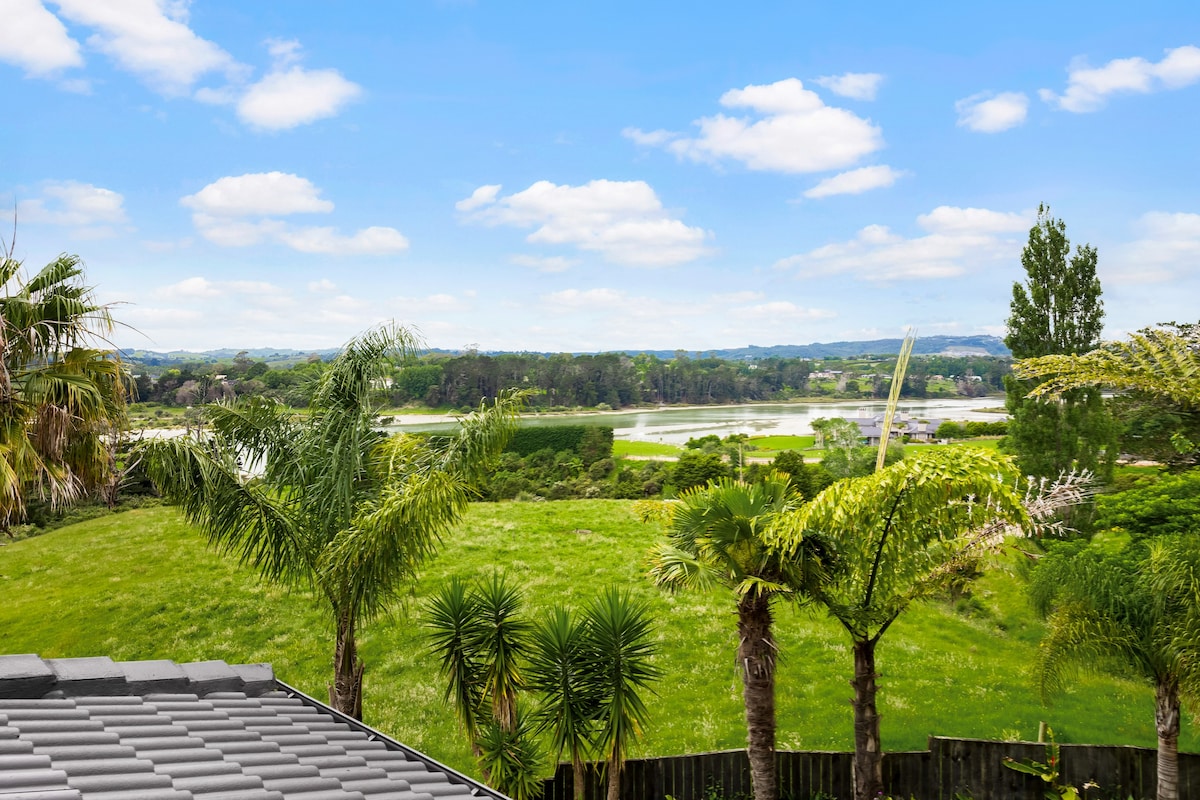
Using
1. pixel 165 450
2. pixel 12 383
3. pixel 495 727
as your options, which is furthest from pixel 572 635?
pixel 12 383

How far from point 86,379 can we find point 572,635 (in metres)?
6.42

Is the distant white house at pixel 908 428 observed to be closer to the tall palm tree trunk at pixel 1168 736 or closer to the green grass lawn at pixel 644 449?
the green grass lawn at pixel 644 449

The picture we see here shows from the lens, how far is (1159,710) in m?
8.09

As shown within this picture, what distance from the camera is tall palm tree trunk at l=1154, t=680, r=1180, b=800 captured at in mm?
7930

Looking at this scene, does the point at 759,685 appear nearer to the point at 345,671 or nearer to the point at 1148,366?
the point at 345,671

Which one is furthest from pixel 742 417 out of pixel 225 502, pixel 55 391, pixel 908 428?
pixel 55 391

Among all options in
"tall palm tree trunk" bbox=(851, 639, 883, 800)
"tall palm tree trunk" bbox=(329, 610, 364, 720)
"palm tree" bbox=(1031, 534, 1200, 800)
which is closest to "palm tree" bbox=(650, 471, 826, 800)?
"tall palm tree trunk" bbox=(851, 639, 883, 800)

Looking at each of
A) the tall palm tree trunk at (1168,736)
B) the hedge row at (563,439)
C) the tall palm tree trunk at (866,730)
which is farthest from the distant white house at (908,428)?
the tall palm tree trunk at (866,730)

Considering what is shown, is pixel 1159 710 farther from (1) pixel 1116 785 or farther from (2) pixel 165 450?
(2) pixel 165 450

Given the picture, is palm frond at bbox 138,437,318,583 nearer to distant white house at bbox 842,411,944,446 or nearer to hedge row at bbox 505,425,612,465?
hedge row at bbox 505,425,612,465

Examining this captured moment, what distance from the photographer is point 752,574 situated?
802cm

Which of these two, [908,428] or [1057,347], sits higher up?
[1057,347]

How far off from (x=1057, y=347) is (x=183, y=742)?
17927mm

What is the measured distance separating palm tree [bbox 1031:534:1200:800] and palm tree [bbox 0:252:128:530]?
11.7 metres
